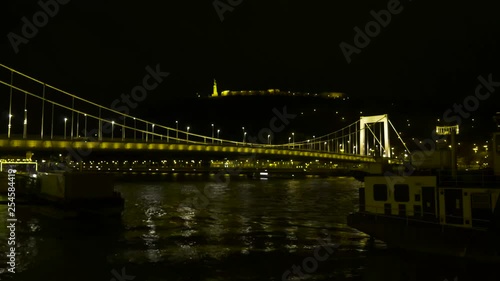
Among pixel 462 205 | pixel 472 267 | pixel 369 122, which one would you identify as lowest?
pixel 472 267

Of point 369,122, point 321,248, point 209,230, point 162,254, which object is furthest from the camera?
point 369,122

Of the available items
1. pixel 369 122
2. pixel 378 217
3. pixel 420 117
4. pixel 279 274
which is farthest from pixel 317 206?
pixel 420 117

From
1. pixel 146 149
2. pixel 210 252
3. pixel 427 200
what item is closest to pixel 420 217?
pixel 427 200

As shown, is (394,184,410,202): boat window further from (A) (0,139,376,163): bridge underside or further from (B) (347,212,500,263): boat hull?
(A) (0,139,376,163): bridge underside

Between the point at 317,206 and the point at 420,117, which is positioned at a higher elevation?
the point at 420,117

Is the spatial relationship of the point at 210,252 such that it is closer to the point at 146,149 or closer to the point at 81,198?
the point at 81,198

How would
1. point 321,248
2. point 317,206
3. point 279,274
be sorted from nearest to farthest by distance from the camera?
1. point 279,274
2. point 321,248
3. point 317,206

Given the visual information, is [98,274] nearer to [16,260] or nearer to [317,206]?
[16,260]
